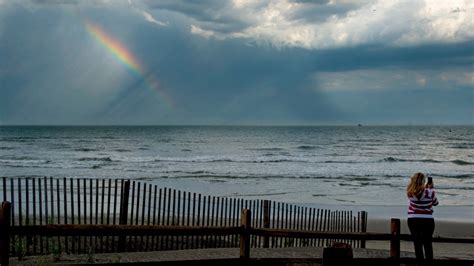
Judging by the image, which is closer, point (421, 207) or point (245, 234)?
point (245, 234)

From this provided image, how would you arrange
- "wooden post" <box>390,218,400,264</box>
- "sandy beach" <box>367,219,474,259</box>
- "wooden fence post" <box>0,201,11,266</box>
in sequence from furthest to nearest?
"sandy beach" <box>367,219,474,259</box> → "wooden post" <box>390,218,400,264</box> → "wooden fence post" <box>0,201,11,266</box>

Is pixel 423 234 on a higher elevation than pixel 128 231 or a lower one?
lower

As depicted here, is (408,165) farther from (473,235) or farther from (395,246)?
(395,246)

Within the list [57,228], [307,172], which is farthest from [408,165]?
[57,228]

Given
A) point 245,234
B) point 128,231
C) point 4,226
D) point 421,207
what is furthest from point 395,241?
point 4,226

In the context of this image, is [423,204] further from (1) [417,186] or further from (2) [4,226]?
(2) [4,226]

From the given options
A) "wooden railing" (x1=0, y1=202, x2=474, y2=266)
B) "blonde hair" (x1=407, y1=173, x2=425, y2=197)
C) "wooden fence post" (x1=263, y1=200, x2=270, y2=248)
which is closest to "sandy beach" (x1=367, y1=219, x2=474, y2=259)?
"wooden fence post" (x1=263, y1=200, x2=270, y2=248)

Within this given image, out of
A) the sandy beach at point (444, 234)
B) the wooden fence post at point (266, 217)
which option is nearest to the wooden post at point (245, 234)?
the wooden fence post at point (266, 217)

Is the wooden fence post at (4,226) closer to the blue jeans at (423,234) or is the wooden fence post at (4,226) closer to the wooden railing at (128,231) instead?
the wooden railing at (128,231)

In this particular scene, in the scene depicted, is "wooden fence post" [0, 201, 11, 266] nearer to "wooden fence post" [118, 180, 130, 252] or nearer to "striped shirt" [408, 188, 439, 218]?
"wooden fence post" [118, 180, 130, 252]

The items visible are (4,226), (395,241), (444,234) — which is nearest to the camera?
(4,226)

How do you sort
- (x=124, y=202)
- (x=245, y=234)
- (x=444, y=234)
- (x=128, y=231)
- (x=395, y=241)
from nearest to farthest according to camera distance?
(x=128, y=231) < (x=245, y=234) < (x=395, y=241) < (x=124, y=202) < (x=444, y=234)

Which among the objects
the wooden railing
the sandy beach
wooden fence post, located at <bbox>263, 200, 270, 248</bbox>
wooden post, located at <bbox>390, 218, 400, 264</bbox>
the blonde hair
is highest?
the blonde hair

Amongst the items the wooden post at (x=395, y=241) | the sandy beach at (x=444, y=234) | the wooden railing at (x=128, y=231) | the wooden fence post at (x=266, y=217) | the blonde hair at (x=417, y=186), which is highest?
the blonde hair at (x=417, y=186)
